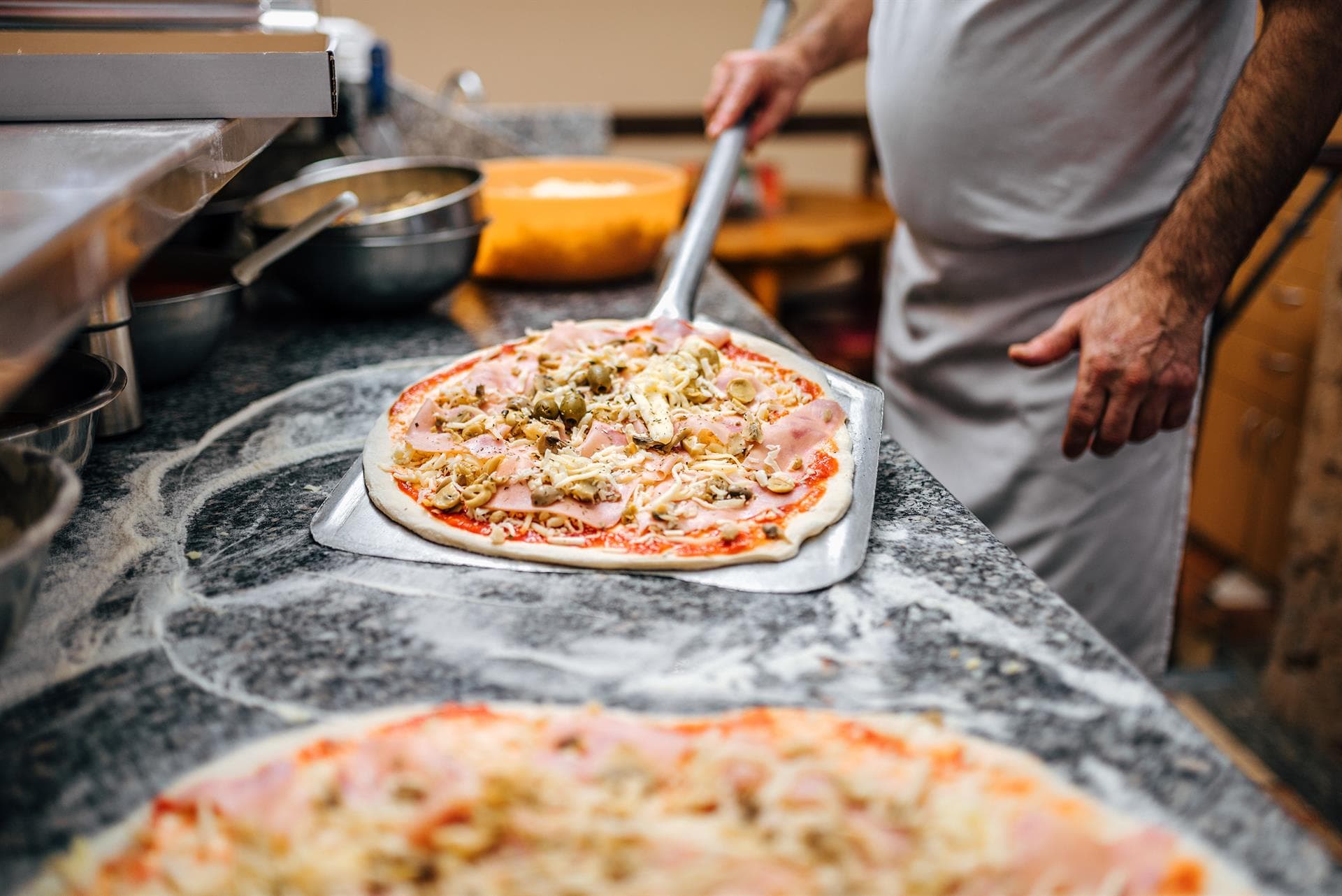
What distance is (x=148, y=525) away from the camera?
1.08 meters

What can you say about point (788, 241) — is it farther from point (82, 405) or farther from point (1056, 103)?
point (82, 405)

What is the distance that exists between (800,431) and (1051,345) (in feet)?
1.27

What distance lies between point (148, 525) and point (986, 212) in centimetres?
132

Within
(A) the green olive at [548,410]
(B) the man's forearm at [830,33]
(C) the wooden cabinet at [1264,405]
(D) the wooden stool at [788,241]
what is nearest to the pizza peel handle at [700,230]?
(B) the man's forearm at [830,33]

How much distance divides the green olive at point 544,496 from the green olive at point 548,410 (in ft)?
0.60

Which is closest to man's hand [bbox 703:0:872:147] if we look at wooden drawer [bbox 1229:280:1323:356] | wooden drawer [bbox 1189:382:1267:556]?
wooden drawer [bbox 1229:280:1323:356]

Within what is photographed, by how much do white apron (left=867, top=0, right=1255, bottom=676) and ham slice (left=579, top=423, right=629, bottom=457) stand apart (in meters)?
0.81

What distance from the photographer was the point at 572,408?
1.24m

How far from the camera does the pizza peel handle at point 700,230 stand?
160cm

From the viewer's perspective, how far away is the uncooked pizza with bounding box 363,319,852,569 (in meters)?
1.03

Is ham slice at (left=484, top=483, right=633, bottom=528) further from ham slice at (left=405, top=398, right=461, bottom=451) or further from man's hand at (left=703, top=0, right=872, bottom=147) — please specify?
man's hand at (left=703, top=0, right=872, bottom=147)

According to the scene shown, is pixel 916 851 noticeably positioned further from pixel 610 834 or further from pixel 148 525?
pixel 148 525

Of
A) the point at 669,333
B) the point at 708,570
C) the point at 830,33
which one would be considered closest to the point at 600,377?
the point at 669,333

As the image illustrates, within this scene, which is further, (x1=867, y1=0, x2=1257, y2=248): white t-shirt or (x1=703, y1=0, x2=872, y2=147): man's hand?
(x1=703, y1=0, x2=872, y2=147): man's hand
